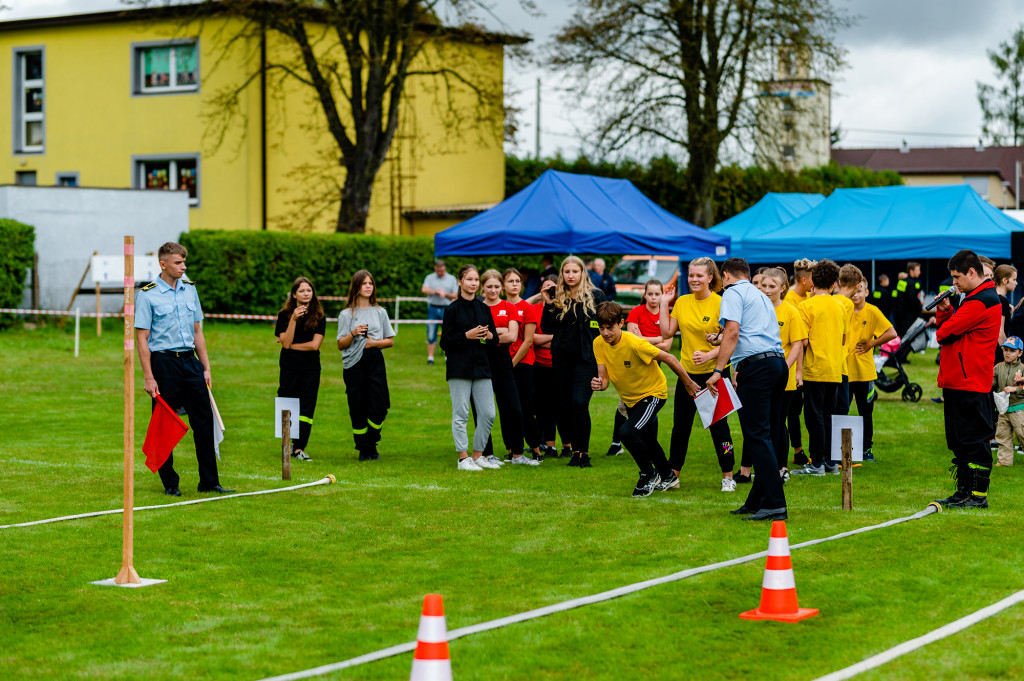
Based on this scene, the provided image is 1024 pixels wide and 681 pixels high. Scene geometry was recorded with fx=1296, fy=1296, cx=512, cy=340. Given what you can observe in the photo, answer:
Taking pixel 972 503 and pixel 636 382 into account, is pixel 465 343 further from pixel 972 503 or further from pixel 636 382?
pixel 972 503

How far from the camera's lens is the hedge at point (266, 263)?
99.0 feet

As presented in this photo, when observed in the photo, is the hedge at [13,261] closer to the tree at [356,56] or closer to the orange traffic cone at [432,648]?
the tree at [356,56]

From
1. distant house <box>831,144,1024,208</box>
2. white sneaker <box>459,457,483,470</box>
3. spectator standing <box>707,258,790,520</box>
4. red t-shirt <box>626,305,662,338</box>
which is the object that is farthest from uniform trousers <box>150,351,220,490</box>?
distant house <box>831,144,1024,208</box>

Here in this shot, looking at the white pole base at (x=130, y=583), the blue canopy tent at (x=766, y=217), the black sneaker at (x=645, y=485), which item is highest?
the blue canopy tent at (x=766, y=217)

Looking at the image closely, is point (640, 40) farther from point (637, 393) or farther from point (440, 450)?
point (637, 393)

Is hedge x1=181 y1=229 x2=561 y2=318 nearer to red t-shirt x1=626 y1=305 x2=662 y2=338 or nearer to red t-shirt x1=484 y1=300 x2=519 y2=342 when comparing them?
red t-shirt x1=484 y1=300 x2=519 y2=342

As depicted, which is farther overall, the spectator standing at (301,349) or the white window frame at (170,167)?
the white window frame at (170,167)

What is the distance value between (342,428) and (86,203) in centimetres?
1772

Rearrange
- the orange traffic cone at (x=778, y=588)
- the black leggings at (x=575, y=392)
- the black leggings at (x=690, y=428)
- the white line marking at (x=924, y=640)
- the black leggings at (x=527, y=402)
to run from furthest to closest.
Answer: the black leggings at (x=527, y=402)
the black leggings at (x=575, y=392)
the black leggings at (x=690, y=428)
the orange traffic cone at (x=778, y=588)
the white line marking at (x=924, y=640)

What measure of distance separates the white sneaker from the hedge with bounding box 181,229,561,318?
1829cm

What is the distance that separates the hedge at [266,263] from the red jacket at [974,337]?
21.7 m

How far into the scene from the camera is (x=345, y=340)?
12.4 metres

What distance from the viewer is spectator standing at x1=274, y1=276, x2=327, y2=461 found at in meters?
12.4

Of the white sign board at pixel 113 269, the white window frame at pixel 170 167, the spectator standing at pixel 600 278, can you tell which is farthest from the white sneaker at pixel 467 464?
the white window frame at pixel 170 167
